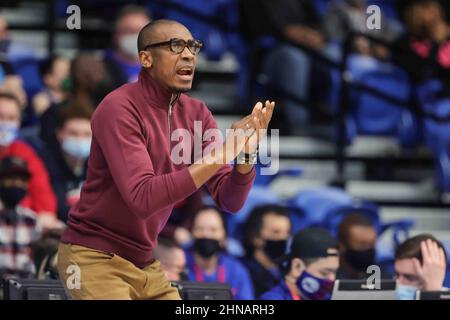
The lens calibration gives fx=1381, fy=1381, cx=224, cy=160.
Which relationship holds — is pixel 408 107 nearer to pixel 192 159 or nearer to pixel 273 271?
pixel 273 271

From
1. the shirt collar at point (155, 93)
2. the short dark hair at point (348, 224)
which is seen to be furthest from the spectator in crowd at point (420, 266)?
the shirt collar at point (155, 93)

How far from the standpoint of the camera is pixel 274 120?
883 centimetres

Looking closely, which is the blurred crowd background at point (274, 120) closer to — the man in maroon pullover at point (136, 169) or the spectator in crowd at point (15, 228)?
the spectator in crowd at point (15, 228)

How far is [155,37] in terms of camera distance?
4.16 m

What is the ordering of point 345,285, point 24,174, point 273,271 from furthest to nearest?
1. point 24,174
2. point 273,271
3. point 345,285

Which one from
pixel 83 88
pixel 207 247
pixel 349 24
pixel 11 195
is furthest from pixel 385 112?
pixel 11 195

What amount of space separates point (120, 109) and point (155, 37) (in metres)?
0.27

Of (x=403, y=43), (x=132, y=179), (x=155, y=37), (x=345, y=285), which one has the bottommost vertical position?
(x=345, y=285)

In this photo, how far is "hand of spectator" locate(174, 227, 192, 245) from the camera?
695 centimetres

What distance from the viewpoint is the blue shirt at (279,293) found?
19.0ft

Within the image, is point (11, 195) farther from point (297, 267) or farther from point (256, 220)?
point (297, 267)

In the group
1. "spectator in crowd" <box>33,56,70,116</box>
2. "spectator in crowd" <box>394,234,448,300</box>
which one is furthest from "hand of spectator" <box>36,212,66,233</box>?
"spectator in crowd" <box>394,234,448,300</box>

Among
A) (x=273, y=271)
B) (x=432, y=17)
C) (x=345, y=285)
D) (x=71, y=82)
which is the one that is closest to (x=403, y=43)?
(x=432, y=17)

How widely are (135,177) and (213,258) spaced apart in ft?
9.14
